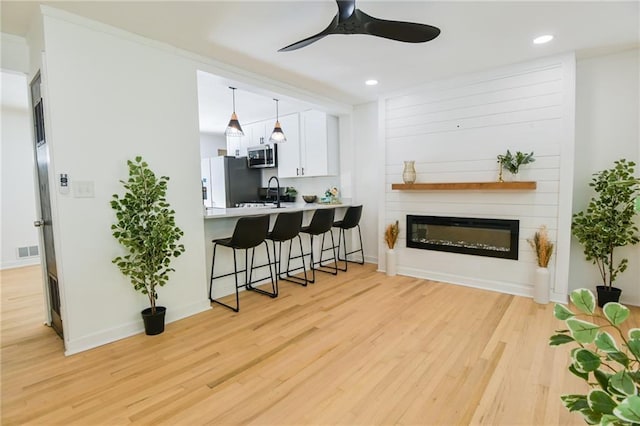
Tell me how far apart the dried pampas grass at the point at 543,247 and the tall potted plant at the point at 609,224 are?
24 cm

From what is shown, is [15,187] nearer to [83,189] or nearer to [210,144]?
[210,144]

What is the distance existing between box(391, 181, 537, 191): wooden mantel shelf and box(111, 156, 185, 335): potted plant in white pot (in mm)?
2777

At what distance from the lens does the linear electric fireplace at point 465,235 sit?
3.60 m

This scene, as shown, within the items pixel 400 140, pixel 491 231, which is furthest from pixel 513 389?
pixel 400 140

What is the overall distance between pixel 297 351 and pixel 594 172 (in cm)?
339

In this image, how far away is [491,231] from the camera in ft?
12.2

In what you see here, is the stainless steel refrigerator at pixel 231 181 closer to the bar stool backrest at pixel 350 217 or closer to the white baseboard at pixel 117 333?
the bar stool backrest at pixel 350 217

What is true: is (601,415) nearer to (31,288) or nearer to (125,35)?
(125,35)

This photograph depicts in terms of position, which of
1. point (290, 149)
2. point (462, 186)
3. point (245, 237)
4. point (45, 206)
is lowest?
point (245, 237)

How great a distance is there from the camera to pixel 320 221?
13.4ft

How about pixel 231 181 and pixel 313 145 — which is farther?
pixel 231 181

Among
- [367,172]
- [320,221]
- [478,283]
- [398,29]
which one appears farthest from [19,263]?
[478,283]

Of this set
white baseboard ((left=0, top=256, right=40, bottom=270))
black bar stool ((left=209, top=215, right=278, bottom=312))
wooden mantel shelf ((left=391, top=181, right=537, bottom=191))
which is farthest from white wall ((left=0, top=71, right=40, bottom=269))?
wooden mantel shelf ((left=391, top=181, right=537, bottom=191))

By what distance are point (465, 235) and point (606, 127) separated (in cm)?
171
